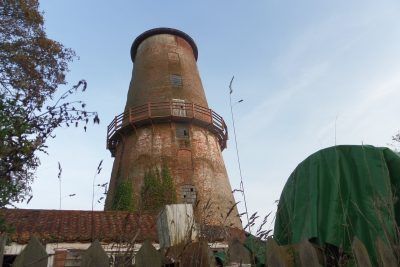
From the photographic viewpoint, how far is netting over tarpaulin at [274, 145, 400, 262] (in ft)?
9.71

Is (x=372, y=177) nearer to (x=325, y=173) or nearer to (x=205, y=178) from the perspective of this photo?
(x=325, y=173)

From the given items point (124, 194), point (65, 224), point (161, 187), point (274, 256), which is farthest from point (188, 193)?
point (274, 256)

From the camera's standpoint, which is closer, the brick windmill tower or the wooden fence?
the wooden fence

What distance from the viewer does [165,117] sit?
2070 cm

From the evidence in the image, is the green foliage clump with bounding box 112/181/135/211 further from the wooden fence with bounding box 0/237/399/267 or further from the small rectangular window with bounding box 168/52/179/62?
the wooden fence with bounding box 0/237/399/267

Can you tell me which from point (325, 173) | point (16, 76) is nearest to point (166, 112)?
point (16, 76)

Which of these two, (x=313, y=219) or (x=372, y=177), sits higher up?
(x=372, y=177)

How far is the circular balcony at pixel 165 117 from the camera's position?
20812 mm

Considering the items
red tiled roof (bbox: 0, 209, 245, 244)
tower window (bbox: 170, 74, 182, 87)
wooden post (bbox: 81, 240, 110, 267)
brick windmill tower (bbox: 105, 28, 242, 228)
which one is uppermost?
tower window (bbox: 170, 74, 182, 87)

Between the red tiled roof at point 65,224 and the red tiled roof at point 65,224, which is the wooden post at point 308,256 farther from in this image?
the red tiled roof at point 65,224

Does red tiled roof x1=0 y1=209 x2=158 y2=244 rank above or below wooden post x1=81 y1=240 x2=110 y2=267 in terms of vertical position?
above

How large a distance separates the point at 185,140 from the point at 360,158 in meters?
17.5

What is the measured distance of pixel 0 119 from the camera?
207 inches

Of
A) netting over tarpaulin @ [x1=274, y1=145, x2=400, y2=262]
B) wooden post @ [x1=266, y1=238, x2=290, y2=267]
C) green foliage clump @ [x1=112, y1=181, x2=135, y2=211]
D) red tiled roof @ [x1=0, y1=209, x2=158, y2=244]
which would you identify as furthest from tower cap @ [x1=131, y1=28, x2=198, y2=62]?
wooden post @ [x1=266, y1=238, x2=290, y2=267]
